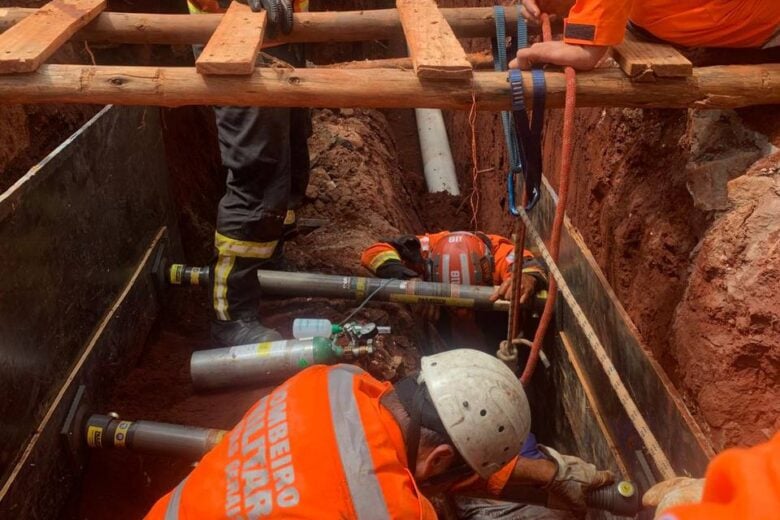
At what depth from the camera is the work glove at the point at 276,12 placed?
9.34ft

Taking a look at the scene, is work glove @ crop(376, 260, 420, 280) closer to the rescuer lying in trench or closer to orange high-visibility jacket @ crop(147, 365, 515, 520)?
the rescuer lying in trench

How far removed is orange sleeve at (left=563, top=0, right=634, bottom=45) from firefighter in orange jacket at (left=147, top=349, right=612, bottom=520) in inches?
42.6

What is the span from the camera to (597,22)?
2.13 m

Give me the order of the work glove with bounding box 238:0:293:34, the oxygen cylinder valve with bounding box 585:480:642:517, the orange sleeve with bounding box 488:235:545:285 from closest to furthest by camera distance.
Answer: the oxygen cylinder valve with bounding box 585:480:642:517, the work glove with bounding box 238:0:293:34, the orange sleeve with bounding box 488:235:545:285

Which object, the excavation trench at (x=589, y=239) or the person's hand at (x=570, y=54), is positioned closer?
the excavation trench at (x=589, y=239)

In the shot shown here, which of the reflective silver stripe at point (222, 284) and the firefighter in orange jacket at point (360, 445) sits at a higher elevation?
the firefighter in orange jacket at point (360, 445)

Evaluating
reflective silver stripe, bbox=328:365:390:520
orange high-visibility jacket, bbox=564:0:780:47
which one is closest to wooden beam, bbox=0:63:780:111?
orange high-visibility jacket, bbox=564:0:780:47

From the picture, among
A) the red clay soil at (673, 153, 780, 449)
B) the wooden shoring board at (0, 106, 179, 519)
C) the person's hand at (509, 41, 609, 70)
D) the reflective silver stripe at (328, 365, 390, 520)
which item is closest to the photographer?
the reflective silver stripe at (328, 365, 390, 520)

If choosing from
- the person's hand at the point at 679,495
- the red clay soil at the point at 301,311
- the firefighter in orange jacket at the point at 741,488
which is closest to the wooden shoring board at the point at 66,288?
the red clay soil at the point at 301,311

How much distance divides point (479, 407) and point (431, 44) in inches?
49.3

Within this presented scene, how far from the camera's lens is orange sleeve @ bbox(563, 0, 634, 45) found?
211 centimetres

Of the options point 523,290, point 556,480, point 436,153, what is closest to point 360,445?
point 556,480

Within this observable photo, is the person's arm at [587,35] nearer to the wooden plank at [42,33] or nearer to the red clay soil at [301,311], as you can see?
the wooden plank at [42,33]

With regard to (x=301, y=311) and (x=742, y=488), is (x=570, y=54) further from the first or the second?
(x=301, y=311)
